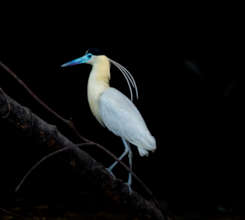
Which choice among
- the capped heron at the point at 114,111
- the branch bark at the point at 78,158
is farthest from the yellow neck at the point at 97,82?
the branch bark at the point at 78,158

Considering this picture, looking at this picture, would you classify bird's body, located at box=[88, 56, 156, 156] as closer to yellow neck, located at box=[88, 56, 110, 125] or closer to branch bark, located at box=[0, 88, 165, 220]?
yellow neck, located at box=[88, 56, 110, 125]

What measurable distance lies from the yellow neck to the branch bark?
0.25m

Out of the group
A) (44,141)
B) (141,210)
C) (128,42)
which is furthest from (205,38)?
(44,141)

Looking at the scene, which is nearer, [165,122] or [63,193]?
[63,193]

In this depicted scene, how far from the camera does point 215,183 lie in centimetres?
226

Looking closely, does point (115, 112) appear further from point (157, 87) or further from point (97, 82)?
point (157, 87)

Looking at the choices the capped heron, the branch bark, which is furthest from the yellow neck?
the branch bark

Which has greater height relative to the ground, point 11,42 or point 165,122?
point 11,42

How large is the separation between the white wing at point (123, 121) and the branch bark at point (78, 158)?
16cm

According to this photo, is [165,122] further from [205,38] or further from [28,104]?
[28,104]

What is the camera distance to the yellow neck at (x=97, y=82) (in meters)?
1.31

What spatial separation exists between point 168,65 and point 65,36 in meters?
0.65

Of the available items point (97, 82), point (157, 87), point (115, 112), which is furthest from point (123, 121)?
point (157, 87)

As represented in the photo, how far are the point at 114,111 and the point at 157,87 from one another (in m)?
0.87
